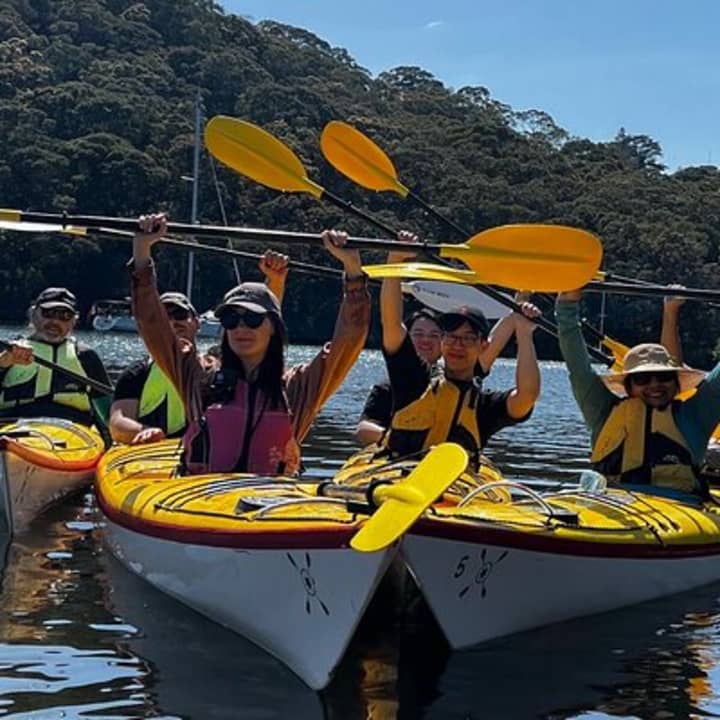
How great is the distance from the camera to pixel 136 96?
58.6 m

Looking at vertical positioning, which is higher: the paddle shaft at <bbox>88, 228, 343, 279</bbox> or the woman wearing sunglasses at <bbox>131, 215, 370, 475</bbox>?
the paddle shaft at <bbox>88, 228, 343, 279</bbox>

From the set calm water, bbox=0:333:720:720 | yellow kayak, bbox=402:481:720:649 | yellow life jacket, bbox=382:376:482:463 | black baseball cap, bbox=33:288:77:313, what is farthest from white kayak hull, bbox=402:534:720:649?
black baseball cap, bbox=33:288:77:313

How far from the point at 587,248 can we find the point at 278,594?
2.44m

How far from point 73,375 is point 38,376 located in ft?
0.85

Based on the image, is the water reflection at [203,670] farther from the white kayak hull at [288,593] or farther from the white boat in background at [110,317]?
the white boat in background at [110,317]

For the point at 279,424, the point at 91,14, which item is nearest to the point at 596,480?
the point at 279,424

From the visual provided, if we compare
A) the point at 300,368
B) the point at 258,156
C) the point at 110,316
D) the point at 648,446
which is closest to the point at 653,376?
the point at 648,446

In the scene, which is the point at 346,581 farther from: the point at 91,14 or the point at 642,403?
the point at 91,14

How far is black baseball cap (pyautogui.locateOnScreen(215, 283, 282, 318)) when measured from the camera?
5148mm

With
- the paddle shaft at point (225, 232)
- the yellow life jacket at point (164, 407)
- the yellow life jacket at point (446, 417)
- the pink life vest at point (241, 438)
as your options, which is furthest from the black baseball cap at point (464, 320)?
the yellow life jacket at point (164, 407)

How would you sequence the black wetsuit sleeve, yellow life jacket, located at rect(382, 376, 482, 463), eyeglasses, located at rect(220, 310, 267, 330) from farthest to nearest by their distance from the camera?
the black wetsuit sleeve
yellow life jacket, located at rect(382, 376, 482, 463)
eyeglasses, located at rect(220, 310, 267, 330)

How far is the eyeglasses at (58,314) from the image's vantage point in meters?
8.21

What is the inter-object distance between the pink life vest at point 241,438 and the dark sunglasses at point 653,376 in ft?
5.90

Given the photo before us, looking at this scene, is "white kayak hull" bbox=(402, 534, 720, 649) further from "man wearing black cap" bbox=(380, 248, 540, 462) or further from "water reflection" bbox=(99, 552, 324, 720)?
"man wearing black cap" bbox=(380, 248, 540, 462)
